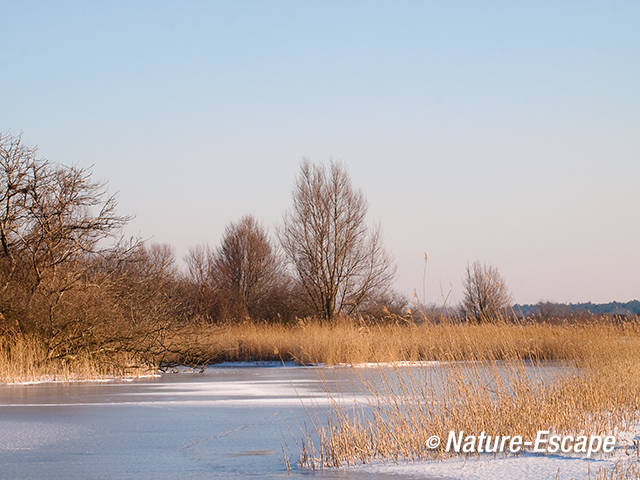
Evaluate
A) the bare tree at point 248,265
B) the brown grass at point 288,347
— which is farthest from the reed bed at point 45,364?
the bare tree at point 248,265

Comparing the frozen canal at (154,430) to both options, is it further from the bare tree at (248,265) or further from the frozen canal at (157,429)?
the bare tree at (248,265)

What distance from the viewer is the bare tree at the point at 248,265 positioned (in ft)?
153

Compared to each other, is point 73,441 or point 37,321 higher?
point 37,321

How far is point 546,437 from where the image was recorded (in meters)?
6.56

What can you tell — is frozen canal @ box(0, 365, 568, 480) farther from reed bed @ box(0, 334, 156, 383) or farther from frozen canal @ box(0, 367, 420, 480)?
reed bed @ box(0, 334, 156, 383)

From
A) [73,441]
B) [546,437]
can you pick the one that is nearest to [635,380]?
[546,437]

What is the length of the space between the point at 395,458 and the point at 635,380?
4.41 meters

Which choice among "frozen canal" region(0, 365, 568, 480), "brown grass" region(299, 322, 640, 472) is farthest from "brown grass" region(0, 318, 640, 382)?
"brown grass" region(299, 322, 640, 472)

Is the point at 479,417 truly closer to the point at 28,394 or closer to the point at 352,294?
the point at 28,394

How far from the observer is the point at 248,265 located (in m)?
47.2

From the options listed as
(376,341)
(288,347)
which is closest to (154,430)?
(376,341)

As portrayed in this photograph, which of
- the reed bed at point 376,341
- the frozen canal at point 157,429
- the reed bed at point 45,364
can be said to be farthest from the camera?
the reed bed at point 45,364

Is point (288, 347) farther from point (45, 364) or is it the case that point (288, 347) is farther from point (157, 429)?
point (157, 429)

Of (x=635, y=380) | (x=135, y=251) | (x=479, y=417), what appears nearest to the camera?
(x=479, y=417)
